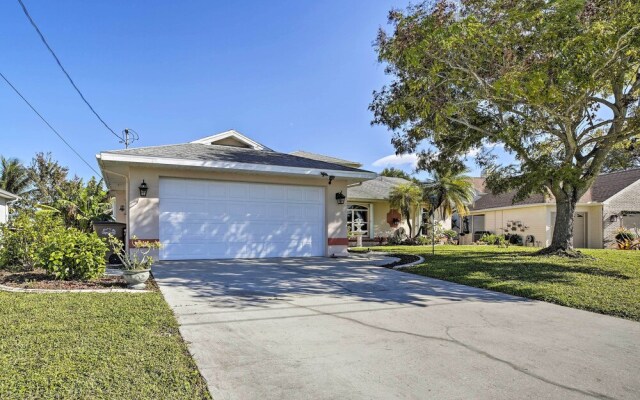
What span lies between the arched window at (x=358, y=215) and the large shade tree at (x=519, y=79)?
29.7ft

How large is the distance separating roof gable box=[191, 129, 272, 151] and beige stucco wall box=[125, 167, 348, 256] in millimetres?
3120

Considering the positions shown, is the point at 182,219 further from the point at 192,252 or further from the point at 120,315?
the point at 120,315

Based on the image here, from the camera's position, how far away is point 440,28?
27.1 ft

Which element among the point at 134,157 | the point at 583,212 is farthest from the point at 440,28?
the point at 583,212

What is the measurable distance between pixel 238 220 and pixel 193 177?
1.85 metres

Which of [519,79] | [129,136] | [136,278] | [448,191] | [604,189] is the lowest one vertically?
[136,278]

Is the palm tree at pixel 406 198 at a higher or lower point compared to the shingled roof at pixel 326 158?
lower

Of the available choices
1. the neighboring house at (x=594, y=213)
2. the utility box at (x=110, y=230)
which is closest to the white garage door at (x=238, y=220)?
the utility box at (x=110, y=230)

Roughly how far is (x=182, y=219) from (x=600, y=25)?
1081cm

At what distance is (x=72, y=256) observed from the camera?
23.9 feet

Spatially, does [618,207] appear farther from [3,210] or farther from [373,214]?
[3,210]

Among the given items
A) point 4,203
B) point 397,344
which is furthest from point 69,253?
point 4,203

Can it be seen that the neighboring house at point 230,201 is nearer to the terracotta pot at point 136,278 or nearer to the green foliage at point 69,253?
the green foliage at point 69,253

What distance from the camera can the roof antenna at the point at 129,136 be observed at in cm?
2147
